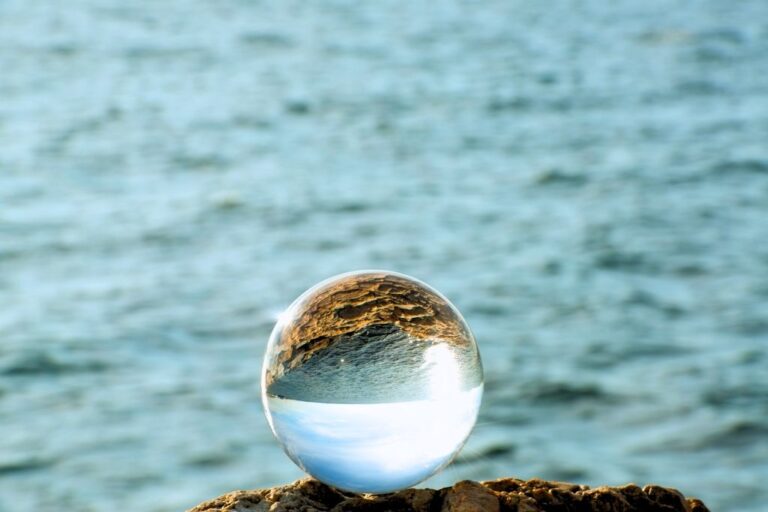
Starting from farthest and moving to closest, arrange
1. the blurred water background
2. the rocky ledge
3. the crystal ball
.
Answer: the blurred water background < the rocky ledge < the crystal ball

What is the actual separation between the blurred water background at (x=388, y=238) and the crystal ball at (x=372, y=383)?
418cm

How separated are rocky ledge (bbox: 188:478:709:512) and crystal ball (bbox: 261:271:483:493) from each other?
79 mm

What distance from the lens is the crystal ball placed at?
7.88 feet

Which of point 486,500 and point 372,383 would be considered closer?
point 372,383

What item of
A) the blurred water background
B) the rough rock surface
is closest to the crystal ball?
the rough rock surface

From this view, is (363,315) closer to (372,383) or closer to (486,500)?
(372,383)

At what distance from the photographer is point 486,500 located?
2.50m

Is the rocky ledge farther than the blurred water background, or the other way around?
the blurred water background

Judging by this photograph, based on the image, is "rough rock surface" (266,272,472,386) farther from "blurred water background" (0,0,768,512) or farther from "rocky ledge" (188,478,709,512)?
"blurred water background" (0,0,768,512)

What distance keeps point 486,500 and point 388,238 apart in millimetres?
7383

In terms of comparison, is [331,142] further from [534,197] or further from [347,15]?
[347,15]

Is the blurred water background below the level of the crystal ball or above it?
above

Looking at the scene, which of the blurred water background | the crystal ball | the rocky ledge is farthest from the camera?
the blurred water background

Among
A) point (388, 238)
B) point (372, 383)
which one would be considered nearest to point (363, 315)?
point (372, 383)
